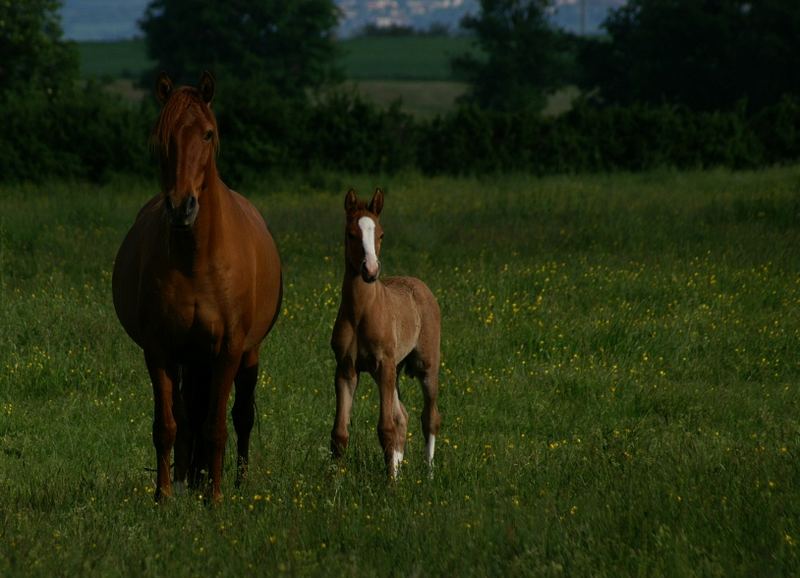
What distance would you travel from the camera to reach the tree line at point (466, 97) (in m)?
31.6

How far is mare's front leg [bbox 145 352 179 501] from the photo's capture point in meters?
8.05

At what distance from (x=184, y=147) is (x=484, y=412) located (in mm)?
4732

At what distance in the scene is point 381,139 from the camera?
3369 cm

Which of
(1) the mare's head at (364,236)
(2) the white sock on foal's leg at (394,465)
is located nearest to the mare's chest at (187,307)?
(1) the mare's head at (364,236)

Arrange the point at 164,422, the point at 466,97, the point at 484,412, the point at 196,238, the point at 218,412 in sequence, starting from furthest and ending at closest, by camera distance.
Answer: the point at 466,97
the point at 484,412
the point at 218,412
the point at 164,422
the point at 196,238

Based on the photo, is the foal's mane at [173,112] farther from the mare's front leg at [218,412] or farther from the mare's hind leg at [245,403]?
the mare's hind leg at [245,403]

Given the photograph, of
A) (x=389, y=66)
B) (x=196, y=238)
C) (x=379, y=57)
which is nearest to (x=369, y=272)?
(x=196, y=238)

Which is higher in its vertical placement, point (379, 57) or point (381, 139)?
point (381, 139)

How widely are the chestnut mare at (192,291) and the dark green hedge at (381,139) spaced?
2265 centimetres

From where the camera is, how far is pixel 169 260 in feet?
25.7

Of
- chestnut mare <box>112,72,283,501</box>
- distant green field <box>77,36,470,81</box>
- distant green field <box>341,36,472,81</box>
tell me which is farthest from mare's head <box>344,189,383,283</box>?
distant green field <box>77,36,470,81</box>

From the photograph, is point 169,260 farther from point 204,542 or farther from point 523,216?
point 523,216

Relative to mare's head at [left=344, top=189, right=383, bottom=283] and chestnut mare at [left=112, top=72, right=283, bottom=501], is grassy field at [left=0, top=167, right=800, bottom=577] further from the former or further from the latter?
mare's head at [left=344, top=189, right=383, bottom=283]

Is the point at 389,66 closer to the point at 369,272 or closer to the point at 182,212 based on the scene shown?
the point at 369,272
